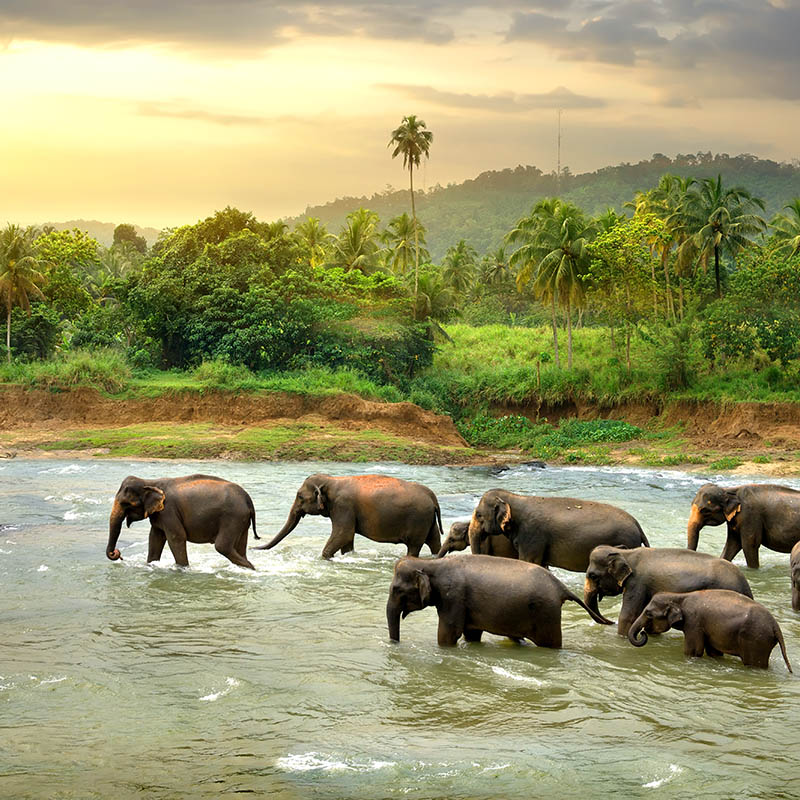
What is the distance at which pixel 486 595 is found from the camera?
9.86m

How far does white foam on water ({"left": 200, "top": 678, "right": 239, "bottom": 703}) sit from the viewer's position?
9172mm

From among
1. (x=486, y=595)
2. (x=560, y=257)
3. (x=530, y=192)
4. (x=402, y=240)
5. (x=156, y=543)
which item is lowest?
(x=156, y=543)

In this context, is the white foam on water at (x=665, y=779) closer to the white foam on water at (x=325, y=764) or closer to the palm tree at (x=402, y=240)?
the white foam on water at (x=325, y=764)

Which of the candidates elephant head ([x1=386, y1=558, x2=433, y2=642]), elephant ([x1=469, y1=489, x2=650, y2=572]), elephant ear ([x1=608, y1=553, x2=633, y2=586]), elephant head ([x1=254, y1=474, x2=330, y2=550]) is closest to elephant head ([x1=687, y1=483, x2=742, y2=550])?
elephant ([x1=469, y1=489, x2=650, y2=572])

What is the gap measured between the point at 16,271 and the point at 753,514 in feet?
110

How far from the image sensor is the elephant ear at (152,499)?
13.5 m

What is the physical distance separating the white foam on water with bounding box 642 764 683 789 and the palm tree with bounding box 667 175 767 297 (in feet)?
131

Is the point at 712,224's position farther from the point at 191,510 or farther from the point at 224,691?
the point at 224,691

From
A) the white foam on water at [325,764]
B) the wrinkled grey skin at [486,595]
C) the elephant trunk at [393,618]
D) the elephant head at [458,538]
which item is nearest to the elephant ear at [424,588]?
the wrinkled grey skin at [486,595]

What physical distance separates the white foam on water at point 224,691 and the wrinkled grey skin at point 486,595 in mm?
→ 1702

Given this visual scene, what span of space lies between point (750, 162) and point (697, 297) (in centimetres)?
10939

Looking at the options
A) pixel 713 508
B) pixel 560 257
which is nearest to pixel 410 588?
pixel 713 508

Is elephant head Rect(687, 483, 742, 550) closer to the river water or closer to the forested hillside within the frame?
the river water

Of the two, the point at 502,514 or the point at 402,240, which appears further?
the point at 402,240
